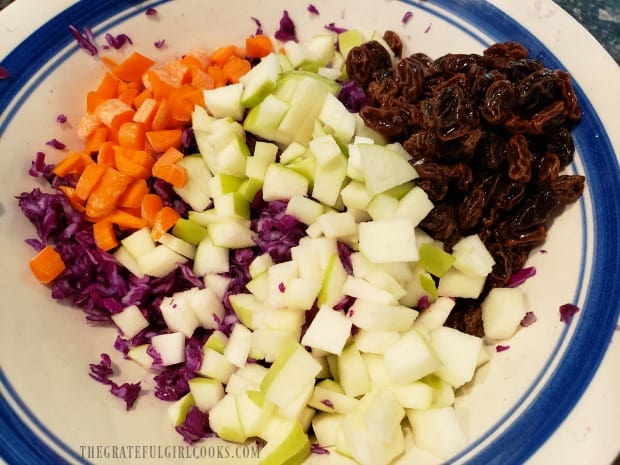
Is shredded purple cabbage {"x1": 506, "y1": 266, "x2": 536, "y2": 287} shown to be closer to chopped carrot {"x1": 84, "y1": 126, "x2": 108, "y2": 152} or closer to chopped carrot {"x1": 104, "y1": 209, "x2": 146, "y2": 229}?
chopped carrot {"x1": 104, "y1": 209, "x2": 146, "y2": 229}

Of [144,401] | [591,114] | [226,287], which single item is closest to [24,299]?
[144,401]

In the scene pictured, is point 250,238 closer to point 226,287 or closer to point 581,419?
point 226,287

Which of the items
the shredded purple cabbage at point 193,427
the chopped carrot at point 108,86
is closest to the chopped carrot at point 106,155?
the chopped carrot at point 108,86

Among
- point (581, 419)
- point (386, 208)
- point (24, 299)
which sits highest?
point (386, 208)

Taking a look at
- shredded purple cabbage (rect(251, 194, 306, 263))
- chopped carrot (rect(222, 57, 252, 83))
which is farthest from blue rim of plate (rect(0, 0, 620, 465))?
shredded purple cabbage (rect(251, 194, 306, 263))

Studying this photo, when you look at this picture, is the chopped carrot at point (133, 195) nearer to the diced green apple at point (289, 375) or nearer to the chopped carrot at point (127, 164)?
the chopped carrot at point (127, 164)

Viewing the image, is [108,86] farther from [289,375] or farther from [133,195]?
[289,375]

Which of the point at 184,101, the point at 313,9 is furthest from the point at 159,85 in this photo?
the point at 313,9
